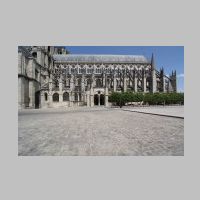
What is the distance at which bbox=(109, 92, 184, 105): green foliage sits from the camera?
201 feet

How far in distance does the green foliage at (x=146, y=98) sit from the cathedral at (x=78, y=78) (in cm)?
369

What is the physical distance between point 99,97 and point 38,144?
57.0 m

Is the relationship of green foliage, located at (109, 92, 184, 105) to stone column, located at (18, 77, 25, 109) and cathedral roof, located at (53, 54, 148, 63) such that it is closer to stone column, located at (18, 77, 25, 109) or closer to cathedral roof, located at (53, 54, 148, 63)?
cathedral roof, located at (53, 54, 148, 63)

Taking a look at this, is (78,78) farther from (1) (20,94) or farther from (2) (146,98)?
(1) (20,94)

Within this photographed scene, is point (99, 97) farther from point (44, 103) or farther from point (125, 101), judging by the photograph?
point (44, 103)

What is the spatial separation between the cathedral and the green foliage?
12.1 feet

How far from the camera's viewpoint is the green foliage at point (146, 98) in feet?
201

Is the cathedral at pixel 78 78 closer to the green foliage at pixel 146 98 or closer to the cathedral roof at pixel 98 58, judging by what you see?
the cathedral roof at pixel 98 58

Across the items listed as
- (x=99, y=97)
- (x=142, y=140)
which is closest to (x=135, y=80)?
(x=99, y=97)

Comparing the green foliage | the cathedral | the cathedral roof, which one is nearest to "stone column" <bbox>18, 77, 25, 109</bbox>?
the cathedral

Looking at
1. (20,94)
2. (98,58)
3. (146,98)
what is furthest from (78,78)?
(20,94)

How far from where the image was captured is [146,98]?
2525 inches

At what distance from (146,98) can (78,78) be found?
2390cm

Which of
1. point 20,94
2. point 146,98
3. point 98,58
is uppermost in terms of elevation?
point 98,58
